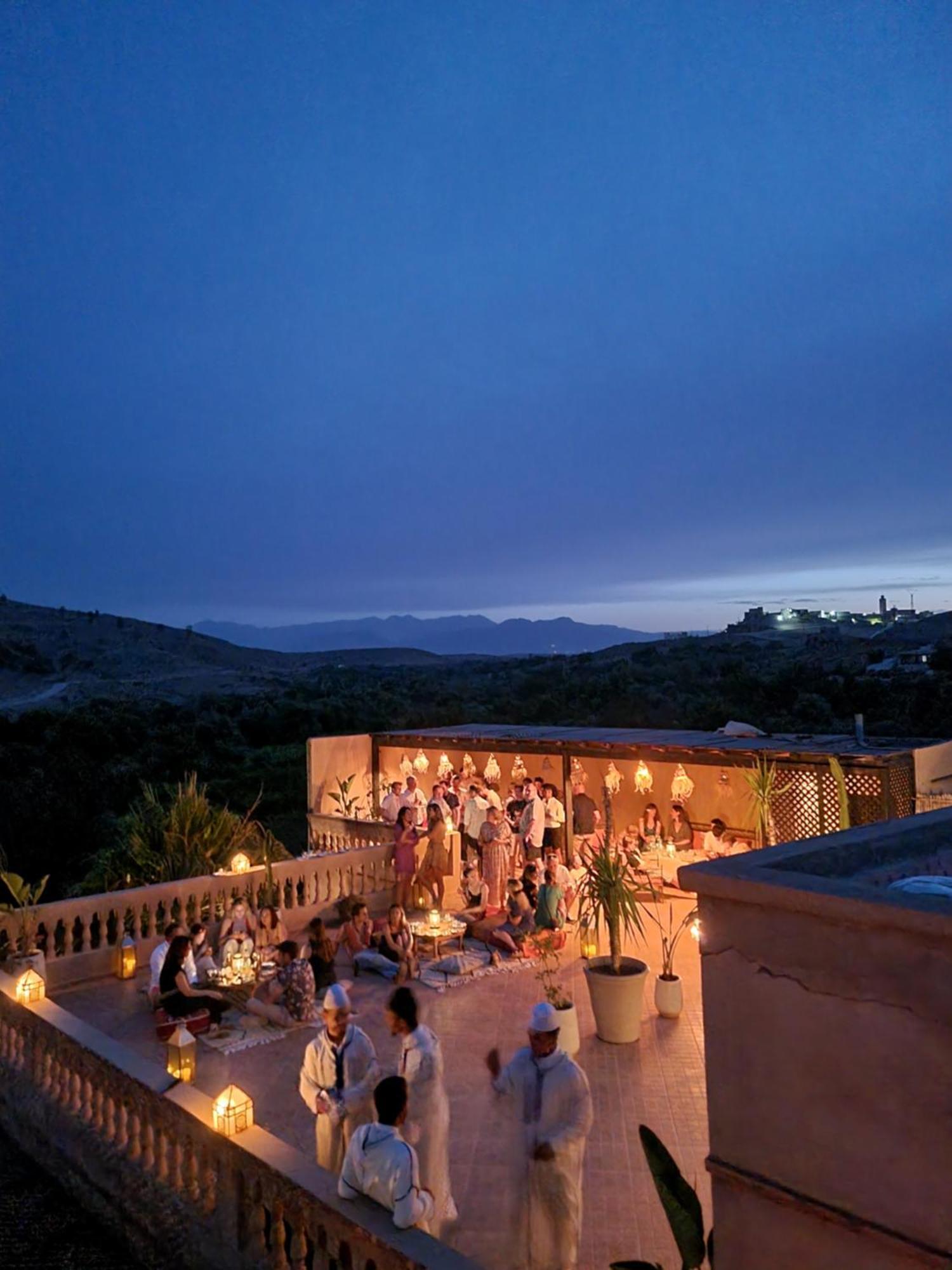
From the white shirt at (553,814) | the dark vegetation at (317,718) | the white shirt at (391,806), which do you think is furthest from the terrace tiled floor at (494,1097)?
the dark vegetation at (317,718)

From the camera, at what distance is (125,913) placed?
10820mm

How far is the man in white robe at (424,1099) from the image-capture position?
16.1 feet

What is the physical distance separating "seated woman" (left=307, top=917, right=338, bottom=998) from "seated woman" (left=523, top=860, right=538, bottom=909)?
269 cm

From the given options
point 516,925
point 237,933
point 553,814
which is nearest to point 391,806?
point 553,814

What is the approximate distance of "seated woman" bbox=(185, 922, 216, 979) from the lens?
9469 millimetres

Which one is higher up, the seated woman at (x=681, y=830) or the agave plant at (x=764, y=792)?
the agave plant at (x=764, y=792)

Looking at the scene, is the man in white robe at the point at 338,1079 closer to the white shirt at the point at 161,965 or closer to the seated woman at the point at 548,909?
the white shirt at the point at 161,965

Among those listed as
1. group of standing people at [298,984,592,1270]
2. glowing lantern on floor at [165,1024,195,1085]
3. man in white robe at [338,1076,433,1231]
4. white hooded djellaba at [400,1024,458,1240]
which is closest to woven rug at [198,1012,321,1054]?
glowing lantern on floor at [165,1024,195,1085]

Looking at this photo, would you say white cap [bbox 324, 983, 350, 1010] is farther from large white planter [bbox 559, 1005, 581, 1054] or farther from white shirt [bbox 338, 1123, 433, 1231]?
large white planter [bbox 559, 1005, 581, 1054]

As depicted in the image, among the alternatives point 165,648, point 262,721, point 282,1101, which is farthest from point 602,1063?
point 165,648

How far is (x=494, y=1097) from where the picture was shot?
23.2 ft

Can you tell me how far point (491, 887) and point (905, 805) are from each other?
5.57 m

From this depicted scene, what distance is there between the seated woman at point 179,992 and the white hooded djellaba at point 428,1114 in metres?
4.34

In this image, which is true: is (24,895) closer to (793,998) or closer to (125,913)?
(125,913)
